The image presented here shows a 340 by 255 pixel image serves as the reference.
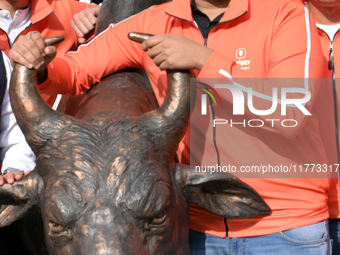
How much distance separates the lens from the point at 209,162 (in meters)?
3.02

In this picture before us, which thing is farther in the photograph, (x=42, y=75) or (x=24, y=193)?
(x=42, y=75)

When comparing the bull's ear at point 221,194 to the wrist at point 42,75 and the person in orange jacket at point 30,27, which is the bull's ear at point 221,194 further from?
the person in orange jacket at point 30,27

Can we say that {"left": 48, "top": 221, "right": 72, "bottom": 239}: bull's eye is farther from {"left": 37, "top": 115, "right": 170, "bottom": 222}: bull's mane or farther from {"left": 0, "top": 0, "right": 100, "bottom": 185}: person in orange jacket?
{"left": 0, "top": 0, "right": 100, "bottom": 185}: person in orange jacket

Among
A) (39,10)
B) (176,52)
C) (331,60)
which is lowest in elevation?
(331,60)

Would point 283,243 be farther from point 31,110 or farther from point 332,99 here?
point 31,110

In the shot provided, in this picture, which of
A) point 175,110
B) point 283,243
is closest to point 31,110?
point 175,110

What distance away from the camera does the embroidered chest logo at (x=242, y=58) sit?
2930 mm

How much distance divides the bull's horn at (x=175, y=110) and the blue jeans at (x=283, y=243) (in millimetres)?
850

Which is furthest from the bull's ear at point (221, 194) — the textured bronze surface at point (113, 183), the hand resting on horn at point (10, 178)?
the hand resting on horn at point (10, 178)

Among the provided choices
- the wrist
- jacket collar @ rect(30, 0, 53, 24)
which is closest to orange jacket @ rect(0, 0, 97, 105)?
jacket collar @ rect(30, 0, 53, 24)

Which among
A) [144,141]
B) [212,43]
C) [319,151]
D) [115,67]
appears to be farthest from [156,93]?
[319,151]

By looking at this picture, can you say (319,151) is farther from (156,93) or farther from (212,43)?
(156,93)

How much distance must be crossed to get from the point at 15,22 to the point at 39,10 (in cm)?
25

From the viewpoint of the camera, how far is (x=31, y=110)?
2.54 metres
